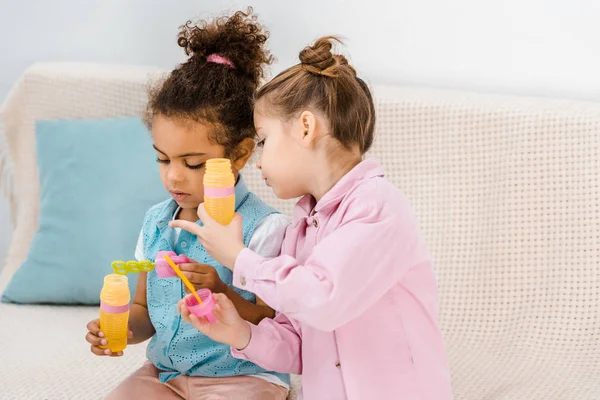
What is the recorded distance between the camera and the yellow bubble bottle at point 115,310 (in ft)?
4.25

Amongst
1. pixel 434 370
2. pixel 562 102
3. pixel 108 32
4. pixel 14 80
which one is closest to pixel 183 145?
pixel 434 370

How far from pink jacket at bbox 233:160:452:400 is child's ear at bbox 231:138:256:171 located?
0.15 m

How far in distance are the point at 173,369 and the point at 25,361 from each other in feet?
1.72

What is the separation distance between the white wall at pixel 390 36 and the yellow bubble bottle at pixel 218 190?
1115 millimetres

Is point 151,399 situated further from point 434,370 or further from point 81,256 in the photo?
point 81,256

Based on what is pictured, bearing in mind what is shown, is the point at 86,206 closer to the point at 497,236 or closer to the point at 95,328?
the point at 95,328

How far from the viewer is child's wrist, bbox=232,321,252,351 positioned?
132cm

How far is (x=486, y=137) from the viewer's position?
6.58 feet

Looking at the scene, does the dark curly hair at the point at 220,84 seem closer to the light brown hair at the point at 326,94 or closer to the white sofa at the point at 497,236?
the light brown hair at the point at 326,94

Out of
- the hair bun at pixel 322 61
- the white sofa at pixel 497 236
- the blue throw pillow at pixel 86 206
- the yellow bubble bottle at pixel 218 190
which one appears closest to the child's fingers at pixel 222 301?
the yellow bubble bottle at pixel 218 190

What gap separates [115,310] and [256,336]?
223mm

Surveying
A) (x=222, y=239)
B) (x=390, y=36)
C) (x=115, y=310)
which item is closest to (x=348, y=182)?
(x=222, y=239)

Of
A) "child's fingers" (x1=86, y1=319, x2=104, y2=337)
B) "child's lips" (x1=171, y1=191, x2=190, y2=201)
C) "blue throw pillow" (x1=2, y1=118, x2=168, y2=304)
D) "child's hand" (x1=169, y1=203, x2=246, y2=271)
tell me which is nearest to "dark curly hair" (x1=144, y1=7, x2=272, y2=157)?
"child's lips" (x1=171, y1=191, x2=190, y2=201)

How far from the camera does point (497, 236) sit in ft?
6.58
